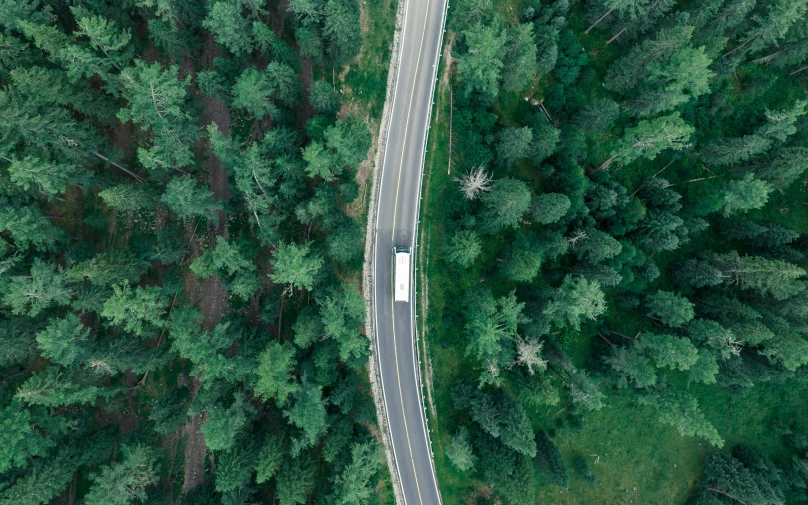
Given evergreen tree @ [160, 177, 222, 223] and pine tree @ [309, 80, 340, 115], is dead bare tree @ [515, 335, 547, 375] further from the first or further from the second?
evergreen tree @ [160, 177, 222, 223]

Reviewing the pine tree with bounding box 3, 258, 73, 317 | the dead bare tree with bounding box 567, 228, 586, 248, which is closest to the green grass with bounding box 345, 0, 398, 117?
the dead bare tree with bounding box 567, 228, 586, 248

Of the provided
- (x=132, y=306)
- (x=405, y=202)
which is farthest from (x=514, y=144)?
(x=132, y=306)

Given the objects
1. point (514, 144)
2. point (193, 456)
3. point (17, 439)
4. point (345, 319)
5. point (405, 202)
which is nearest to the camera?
point (17, 439)

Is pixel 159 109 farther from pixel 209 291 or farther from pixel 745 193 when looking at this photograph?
pixel 745 193

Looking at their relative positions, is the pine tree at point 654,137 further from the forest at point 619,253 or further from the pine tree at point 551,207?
the pine tree at point 551,207

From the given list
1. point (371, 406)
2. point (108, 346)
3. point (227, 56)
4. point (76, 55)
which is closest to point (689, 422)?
point (371, 406)

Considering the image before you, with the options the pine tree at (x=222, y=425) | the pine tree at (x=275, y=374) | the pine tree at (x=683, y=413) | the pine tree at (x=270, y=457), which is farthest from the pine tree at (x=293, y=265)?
the pine tree at (x=683, y=413)

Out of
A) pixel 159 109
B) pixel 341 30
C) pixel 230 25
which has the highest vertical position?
pixel 341 30
